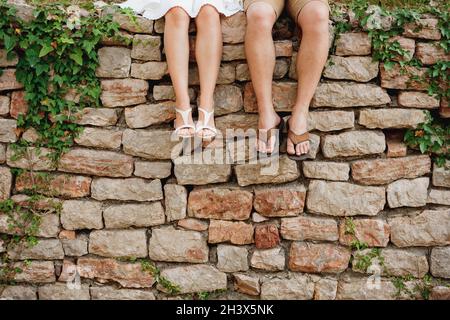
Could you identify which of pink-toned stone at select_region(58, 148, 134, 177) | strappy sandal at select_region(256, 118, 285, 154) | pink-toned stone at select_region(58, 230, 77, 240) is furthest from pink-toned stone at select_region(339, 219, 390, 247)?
pink-toned stone at select_region(58, 230, 77, 240)

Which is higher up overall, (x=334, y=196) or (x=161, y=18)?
(x=161, y=18)

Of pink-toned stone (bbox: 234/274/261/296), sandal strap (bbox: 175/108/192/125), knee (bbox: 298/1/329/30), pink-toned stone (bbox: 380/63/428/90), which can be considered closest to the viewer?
knee (bbox: 298/1/329/30)

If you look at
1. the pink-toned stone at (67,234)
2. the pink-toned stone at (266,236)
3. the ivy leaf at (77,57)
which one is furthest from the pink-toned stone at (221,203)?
the ivy leaf at (77,57)

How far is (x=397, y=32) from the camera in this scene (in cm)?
288

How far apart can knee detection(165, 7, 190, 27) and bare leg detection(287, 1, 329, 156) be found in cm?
67

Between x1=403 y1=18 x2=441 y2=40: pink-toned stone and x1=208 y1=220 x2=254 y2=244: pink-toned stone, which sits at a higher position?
x1=403 y1=18 x2=441 y2=40: pink-toned stone

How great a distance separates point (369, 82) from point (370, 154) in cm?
45

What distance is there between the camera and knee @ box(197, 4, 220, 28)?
2775 millimetres

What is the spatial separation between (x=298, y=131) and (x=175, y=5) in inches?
40.7

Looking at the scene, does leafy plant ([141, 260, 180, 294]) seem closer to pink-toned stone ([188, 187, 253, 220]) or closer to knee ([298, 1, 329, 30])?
pink-toned stone ([188, 187, 253, 220])

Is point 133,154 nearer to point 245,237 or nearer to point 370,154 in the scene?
point 245,237

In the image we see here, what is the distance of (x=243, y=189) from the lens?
300 centimetres

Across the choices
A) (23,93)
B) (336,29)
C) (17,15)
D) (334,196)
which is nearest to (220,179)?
(334,196)
